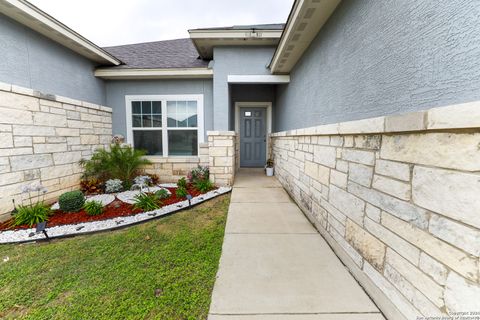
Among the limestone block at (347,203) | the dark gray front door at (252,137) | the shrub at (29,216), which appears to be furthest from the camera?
the dark gray front door at (252,137)

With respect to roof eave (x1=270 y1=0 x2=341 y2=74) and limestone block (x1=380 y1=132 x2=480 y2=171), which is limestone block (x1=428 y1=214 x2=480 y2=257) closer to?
limestone block (x1=380 y1=132 x2=480 y2=171)

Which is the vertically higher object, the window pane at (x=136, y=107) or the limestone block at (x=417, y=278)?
the window pane at (x=136, y=107)

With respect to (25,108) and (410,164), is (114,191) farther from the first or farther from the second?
(410,164)

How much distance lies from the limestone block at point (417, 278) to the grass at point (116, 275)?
1.33 metres

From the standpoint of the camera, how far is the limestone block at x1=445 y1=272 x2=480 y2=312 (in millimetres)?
869

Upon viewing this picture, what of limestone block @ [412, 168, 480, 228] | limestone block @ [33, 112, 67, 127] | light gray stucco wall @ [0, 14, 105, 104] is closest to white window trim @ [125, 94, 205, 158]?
light gray stucco wall @ [0, 14, 105, 104]

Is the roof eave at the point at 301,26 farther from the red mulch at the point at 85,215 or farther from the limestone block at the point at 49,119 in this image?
the limestone block at the point at 49,119

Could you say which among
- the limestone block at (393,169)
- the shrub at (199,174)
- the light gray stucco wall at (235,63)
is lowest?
the shrub at (199,174)

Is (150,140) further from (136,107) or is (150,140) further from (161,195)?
(161,195)

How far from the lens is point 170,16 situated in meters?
13.1

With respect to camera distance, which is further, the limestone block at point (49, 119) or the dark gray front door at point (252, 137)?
the dark gray front door at point (252, 137)

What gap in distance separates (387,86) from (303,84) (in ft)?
7.48

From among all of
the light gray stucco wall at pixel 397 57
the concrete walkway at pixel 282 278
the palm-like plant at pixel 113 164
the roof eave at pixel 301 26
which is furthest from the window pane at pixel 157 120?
the light gray stucco wall at pixel 397 57

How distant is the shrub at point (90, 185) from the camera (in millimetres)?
4304
